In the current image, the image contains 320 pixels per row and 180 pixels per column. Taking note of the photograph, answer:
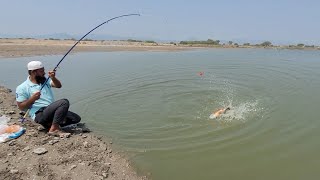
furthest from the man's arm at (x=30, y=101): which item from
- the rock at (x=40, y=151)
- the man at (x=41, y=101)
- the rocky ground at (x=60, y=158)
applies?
the rock at (x=40, y=151)

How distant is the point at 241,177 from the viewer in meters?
6.20

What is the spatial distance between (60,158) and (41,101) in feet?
6.17

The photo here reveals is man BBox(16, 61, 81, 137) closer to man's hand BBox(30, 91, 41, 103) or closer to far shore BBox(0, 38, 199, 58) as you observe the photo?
man's hand BBox(30, 91, 41, 103)

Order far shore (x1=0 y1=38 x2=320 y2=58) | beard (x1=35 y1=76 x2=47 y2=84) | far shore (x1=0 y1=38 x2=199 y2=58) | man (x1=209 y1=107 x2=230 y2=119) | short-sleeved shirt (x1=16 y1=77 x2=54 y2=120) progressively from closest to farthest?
short-sleeved shirt (x1=16 y1=77 x2=54 y2=120) < beard (x1=35 y1=76 x2=47 y2=84) < man (x1=209 y1=107 x2=230 y2=119) < far shore (x1=0 y1=38 x2=199 y2=58) < far shore (x1=0 y1=38 x2=320 y2=58)

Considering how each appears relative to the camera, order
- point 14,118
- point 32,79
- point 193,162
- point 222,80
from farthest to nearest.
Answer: point 222,80 → point 14,118 → point 32,79 → point 193,162

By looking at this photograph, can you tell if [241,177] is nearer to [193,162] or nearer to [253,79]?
[193,162]

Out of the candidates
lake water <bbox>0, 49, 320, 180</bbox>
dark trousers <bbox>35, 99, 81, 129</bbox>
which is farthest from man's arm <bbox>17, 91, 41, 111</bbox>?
lake water <bbox>0, 49, 320, 180</bbox>

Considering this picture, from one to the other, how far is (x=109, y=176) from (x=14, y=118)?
4.10m

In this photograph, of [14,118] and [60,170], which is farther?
[14,118]

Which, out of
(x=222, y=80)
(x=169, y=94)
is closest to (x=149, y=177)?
(x=169, y=94)

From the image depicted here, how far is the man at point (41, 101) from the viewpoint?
758 centimetres

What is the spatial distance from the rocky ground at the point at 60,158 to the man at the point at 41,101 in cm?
30

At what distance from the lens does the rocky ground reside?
19.7ft

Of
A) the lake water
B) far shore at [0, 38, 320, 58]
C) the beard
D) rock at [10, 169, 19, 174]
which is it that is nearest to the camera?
rock at [10, 169, 19, 174]
